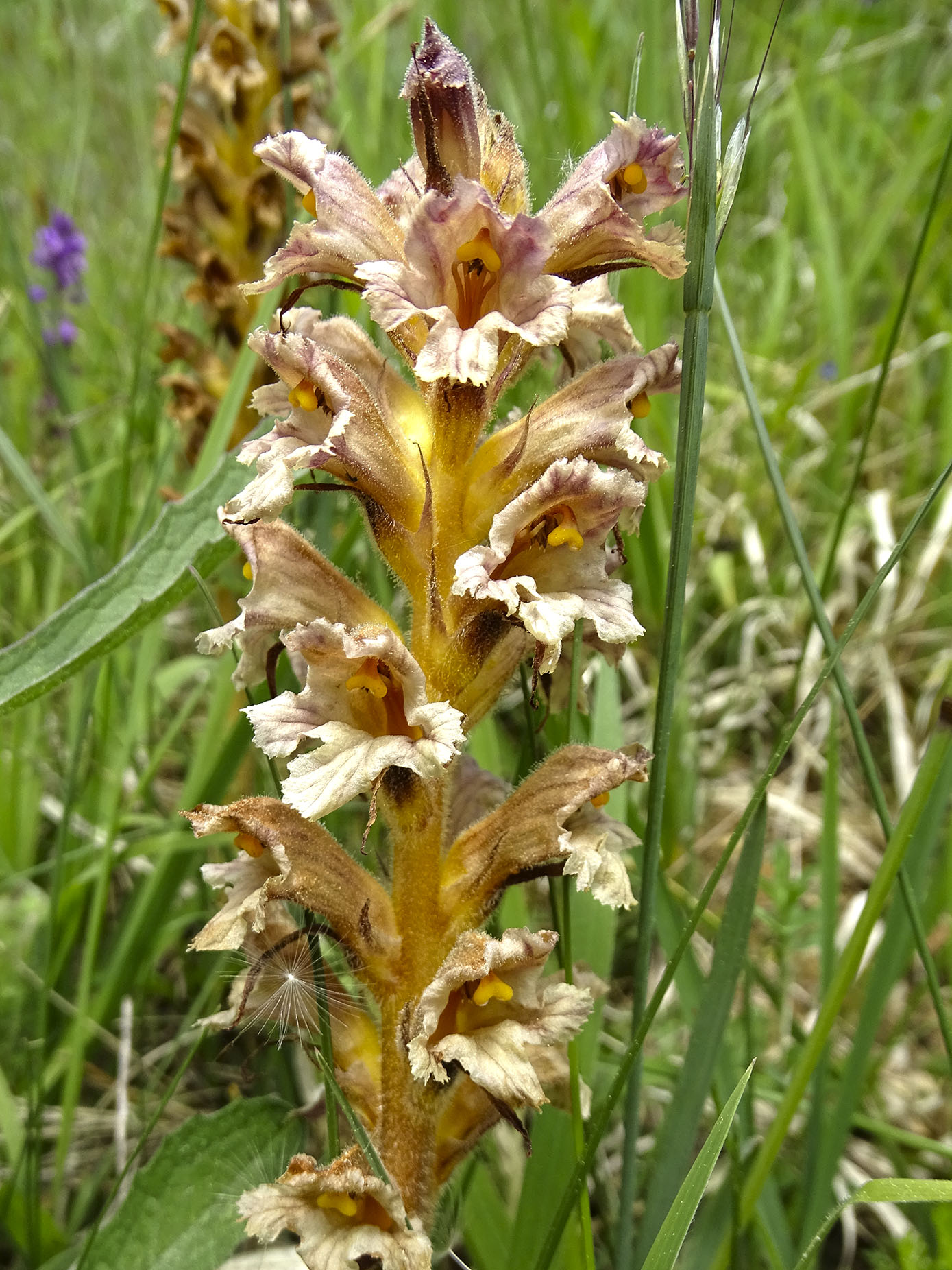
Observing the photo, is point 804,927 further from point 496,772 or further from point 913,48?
point 913,48

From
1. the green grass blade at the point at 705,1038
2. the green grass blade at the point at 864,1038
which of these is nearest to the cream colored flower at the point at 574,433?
the green grass blade at the point at 705,1038

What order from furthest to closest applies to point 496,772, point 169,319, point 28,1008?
point 169,319 < point 28,1008 < point 496,772

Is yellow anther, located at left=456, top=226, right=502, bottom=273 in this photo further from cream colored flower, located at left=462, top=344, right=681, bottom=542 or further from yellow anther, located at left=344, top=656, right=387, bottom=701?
yellow anther, located at left=344, top=656, right=387, bottom=701

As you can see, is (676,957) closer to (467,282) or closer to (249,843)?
(249,843)

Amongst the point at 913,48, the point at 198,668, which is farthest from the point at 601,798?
the point at 913,48

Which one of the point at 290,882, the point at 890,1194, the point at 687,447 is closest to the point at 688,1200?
the point at 890,1194

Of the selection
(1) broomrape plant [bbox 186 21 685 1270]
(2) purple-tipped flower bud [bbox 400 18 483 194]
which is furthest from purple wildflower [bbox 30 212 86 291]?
(2) purple-tipped flower bud [bbox 400 18 483 194]

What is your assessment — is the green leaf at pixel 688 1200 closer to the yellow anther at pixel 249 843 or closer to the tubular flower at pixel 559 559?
the tubular flower at pixel 559 559
